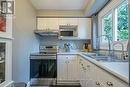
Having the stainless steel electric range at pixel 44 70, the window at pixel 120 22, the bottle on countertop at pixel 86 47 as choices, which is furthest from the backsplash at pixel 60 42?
the window at pixel 120 22

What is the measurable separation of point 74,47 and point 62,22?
879 millimetres

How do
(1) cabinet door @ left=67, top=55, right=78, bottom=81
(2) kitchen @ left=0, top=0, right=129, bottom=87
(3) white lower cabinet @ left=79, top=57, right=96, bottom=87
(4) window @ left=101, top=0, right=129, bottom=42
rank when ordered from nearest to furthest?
(3) white lower cabinet @ left=79, top=57, right=96, bottom=87 → (4) window @ left=101, top=0, right=129, bottom=42 → (2) kitchen @ left=0, top=0, right=129, bottom=87 → (1) cabinet door @ left=67, top=55, right=78, bottom=81

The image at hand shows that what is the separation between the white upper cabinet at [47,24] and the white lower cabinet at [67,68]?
98 centimetres

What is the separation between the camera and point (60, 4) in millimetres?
4543

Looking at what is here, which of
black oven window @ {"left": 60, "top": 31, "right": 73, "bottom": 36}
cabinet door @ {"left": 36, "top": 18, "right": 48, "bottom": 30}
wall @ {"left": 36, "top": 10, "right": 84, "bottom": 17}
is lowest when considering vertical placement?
black oven window @ {"left": 60, "top": 31, "right": 73, "bottom": 36}

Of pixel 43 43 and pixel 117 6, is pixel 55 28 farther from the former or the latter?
pixel 117 6

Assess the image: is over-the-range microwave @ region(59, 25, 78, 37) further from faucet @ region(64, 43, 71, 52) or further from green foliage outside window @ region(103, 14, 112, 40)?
green foliage outside window @ region(103, 14, 112, 40)

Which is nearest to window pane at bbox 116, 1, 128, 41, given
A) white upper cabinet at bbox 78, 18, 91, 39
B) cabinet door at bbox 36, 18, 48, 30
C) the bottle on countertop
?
white upper cabinet at bbox 78, 18, 91, 39

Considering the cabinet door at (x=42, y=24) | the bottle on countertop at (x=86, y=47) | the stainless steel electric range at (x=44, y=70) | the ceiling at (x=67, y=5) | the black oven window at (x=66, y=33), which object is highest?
the ceiling at (x=67, y=5)

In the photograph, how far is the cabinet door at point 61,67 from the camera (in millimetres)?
4633

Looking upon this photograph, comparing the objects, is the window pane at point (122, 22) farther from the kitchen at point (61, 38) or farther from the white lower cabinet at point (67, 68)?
the white lower cabinet at point (67, 68)

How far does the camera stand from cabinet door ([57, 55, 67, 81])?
4633 millimetres

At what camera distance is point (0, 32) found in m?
2.08

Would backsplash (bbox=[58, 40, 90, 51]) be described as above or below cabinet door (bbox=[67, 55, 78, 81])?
above
